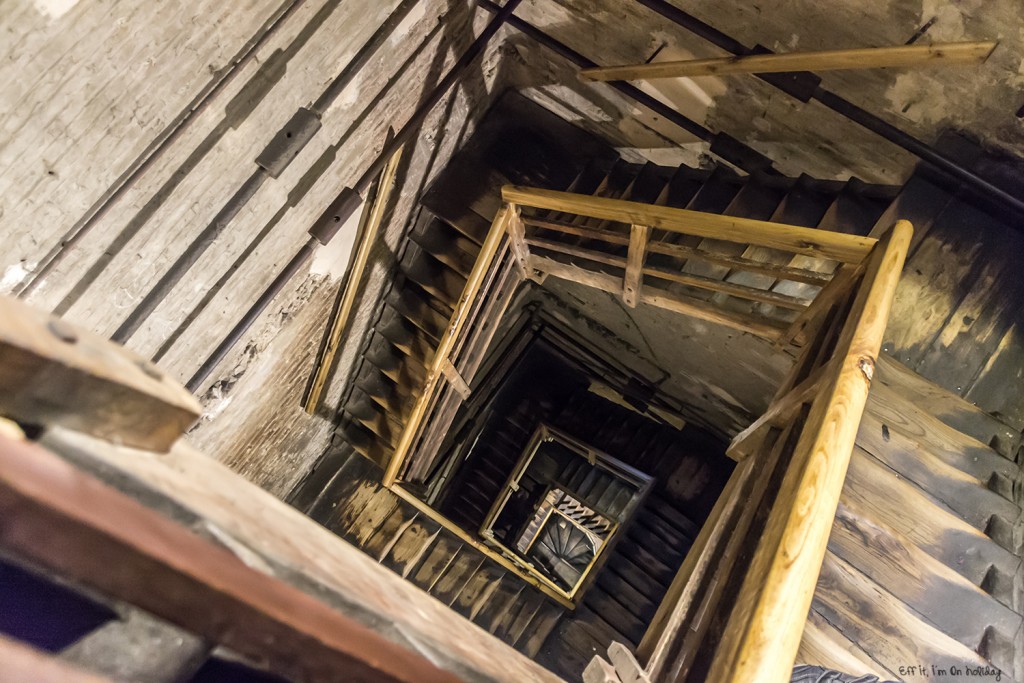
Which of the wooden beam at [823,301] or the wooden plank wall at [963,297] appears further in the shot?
the wooden plank wall at [963,297]

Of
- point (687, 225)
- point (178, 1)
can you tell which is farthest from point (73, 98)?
point (687, 225)

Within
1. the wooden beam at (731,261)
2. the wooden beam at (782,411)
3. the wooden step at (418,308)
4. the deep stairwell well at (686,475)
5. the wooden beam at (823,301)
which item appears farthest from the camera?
the wooden step at (418,308)

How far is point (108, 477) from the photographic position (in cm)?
58

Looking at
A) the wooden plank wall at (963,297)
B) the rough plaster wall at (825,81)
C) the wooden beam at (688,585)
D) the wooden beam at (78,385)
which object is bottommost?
the wooden beam at (78,385)

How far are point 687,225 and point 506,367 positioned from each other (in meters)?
4.45

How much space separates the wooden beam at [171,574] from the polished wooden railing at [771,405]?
0.91 m

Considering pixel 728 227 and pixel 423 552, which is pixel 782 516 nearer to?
pixel 728 227

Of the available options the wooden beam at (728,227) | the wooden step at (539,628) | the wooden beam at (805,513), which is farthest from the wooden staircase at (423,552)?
the wooden beam at (805,513)

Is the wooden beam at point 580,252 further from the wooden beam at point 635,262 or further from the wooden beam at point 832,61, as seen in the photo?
the wooden beam at point 832,61

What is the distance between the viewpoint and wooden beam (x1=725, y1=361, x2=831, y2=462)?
192cm

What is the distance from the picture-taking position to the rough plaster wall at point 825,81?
2713mm

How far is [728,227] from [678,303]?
94 cm

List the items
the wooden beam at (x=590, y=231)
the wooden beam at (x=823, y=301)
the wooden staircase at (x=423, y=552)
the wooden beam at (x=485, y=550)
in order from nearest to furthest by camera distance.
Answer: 1. the wooden beam at (x=823, y=301)
2. the wooden beam at (x=590, y=231)
3. the wooden beam at (x=485, y=550)
4. the wooden staircase at (x=423, y=552)

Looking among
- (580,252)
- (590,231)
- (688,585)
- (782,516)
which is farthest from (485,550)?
(782,516)
